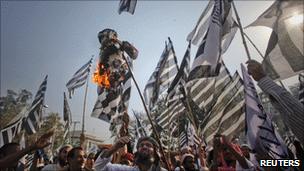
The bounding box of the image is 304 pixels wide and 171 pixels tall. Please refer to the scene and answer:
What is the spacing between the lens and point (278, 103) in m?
2.90

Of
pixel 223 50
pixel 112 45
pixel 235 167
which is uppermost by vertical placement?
pixel 112 45

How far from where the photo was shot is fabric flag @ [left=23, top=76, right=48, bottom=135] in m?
9.07

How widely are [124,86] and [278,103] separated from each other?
6.66 metres

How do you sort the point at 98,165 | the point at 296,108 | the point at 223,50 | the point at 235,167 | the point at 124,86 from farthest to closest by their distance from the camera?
the point at 124,86, the point at 223,50, the point at 235,167, the point at 98,165, the point at 296,108

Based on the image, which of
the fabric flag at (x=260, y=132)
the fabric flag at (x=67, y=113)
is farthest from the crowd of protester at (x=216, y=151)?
the fabric flag at (x=67, y=113)

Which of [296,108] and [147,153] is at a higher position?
[296,108]

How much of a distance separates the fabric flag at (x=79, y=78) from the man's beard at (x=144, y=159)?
8823mm

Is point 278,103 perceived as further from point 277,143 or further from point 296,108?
point 277,143

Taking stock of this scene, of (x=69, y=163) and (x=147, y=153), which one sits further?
(x=69, y=163)

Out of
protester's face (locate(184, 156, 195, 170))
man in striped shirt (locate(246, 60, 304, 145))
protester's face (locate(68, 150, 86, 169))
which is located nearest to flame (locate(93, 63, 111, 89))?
protester's face (locate(184, 156, 195, 170))

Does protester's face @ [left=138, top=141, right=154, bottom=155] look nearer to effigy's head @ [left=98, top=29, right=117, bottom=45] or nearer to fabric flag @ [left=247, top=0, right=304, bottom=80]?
fabric flag @ [left=247, top=0, right=304, bottom=80]

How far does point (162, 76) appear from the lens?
444 inches

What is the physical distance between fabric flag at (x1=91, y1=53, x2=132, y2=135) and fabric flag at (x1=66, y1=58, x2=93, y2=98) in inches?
133

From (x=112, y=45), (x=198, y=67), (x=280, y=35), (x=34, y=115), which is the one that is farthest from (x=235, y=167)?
(x=34, y=115)
